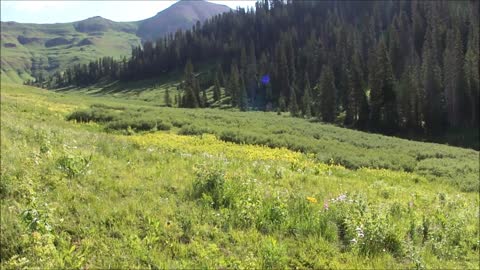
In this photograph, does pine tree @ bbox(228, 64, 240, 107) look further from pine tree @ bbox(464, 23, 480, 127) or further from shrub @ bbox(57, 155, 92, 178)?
shrub @ bbox(57, 155, 92, 178)

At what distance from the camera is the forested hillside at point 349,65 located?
78250 mm

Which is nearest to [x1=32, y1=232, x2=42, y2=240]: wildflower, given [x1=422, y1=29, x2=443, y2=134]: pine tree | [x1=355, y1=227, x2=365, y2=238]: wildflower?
[x1=355, y1=227, x2=365, y2=238]: wildflower

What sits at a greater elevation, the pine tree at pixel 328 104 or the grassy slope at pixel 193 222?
the grassy slope at pixel 193 222

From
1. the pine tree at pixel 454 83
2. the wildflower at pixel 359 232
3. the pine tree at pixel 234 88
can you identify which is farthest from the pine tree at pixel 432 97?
the wildflower at pixel 359 232

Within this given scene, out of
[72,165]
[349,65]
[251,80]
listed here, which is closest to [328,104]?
[349,65]

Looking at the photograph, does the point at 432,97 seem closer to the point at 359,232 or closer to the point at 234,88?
the point at 234,88

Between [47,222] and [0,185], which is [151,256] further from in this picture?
[0,185]

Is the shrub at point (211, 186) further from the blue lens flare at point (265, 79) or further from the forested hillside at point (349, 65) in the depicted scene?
the blue lens flare at point (265, 79)

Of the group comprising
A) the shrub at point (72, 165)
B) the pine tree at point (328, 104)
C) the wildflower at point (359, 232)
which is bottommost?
the pine tree at point (328, 104)

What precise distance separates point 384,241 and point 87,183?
22.4ft

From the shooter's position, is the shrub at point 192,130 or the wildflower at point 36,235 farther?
the shrub at point 192,130

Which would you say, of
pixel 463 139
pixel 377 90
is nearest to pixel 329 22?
pixel 377 90

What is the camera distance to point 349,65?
10969cm

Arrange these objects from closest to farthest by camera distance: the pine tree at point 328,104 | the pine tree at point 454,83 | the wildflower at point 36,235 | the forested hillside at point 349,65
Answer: the wildflower at point 36,235
the pine tree at point 454,83
the forested hillside at point 349,65
the pine tree at point 328,104
